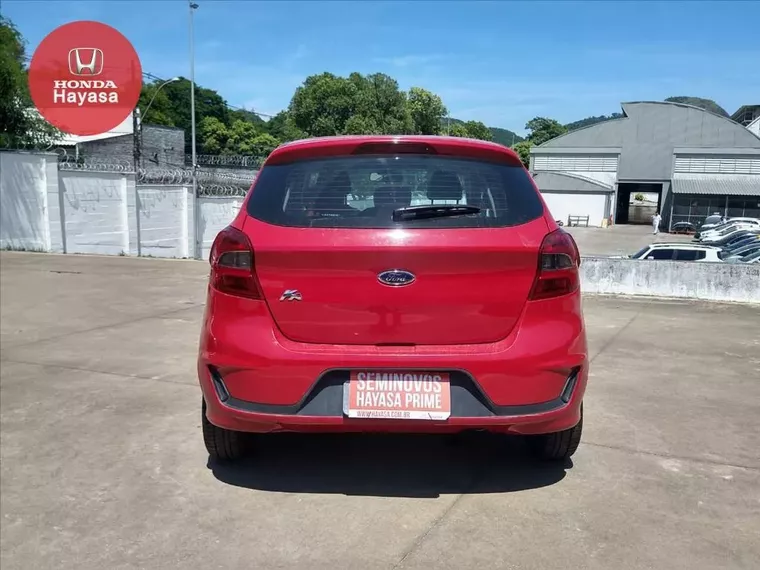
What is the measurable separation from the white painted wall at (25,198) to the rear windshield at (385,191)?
16750mm

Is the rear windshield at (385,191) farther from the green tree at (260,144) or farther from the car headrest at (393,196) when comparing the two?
the green tree at (260,144)

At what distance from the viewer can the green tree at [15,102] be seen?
19359mm

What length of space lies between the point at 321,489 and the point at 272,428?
1.66ft

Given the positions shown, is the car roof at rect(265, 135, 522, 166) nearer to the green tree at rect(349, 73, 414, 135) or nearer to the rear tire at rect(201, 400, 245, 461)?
the rear tire at rect(201, 400, 245, 461)

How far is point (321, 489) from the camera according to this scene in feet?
10.1

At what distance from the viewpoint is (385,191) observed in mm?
2832

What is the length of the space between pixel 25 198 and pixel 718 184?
118 feet

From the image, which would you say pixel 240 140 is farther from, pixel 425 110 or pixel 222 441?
pixel 222 441

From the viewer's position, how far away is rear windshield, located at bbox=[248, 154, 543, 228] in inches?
108

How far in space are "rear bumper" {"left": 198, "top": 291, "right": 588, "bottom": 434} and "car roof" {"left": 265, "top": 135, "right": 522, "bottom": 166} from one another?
72cm

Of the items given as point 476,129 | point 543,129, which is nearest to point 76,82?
point 476,129

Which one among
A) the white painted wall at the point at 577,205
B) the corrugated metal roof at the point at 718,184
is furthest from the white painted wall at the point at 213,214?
the white painted wall at the point at 577,205

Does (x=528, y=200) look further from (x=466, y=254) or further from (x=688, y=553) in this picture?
(x=688, y=553)

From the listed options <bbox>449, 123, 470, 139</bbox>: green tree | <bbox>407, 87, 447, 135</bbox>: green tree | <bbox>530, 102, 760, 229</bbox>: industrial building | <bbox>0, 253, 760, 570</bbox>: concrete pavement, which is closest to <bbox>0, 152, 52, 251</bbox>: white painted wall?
<bbox>0, 253, 760, 570</bbox>: concrete pavement
